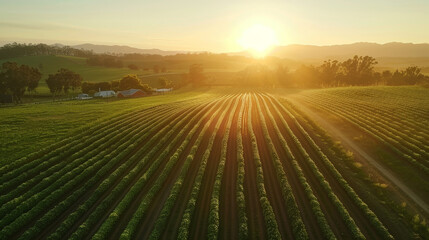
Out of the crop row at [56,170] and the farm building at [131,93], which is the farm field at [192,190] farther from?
the farm building at [131,93]

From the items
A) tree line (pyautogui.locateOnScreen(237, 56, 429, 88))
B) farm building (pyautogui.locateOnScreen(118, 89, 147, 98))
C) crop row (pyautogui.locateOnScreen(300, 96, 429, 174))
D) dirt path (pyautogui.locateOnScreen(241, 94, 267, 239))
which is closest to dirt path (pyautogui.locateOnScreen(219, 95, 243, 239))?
dirt path (pyautogui.locateOnScreen(241, 94, 267, 239))

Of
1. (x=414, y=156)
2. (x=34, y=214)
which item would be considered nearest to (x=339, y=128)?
(x=414, y=156)

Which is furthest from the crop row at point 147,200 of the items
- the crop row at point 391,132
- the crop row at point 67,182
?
the crop row at point 391,132

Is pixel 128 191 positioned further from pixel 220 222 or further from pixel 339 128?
pixel 339 128

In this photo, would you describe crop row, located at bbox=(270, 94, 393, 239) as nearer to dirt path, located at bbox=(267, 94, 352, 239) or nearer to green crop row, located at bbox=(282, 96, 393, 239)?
green crop row, located at bbox=(282, 96, 393, 239)

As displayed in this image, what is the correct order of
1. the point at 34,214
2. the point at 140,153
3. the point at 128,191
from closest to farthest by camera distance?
the point at 34,214, the point at 128,191, the point at 140,153

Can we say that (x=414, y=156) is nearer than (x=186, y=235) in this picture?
No
